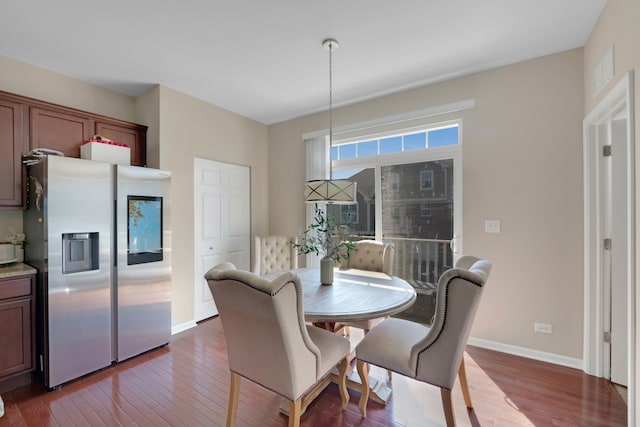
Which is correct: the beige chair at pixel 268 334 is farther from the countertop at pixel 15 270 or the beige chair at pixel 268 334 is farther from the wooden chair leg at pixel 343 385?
the countertop at pixel 15 270

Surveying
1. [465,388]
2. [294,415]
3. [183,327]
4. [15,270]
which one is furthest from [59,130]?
[465,388]

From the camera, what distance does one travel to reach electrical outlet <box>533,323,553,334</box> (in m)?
2.49

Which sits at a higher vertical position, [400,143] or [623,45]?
[623,45]

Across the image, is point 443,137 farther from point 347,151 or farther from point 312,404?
point 312,404

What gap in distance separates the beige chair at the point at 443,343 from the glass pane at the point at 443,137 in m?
1.75

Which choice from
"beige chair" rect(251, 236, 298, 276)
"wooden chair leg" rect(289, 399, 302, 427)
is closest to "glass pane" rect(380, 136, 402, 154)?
"beige chair" rect(251, 236, 298, 276)

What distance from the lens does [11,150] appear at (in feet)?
7.74

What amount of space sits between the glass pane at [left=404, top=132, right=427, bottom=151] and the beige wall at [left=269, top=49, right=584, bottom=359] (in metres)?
0.38

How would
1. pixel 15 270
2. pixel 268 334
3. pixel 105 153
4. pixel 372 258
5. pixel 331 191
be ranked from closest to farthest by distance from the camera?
1. pixel 268 334
2. pixel 331 191
3. pixel 15 270
4. pixel 105 153
5. pixel 372 258

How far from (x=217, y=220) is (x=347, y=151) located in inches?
76.8

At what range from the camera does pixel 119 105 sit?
3281 millimetres

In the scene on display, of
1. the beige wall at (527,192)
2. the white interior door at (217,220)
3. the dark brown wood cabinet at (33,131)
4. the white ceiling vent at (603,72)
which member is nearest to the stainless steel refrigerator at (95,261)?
the dark brown wood cabinet at (33,131)

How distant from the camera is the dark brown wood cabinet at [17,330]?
2094 mm

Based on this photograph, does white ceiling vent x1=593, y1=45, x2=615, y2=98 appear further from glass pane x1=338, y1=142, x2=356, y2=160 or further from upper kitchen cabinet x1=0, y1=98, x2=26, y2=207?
upper kitchen cabinet x1=0, y1=98, x2=26, y2=207
